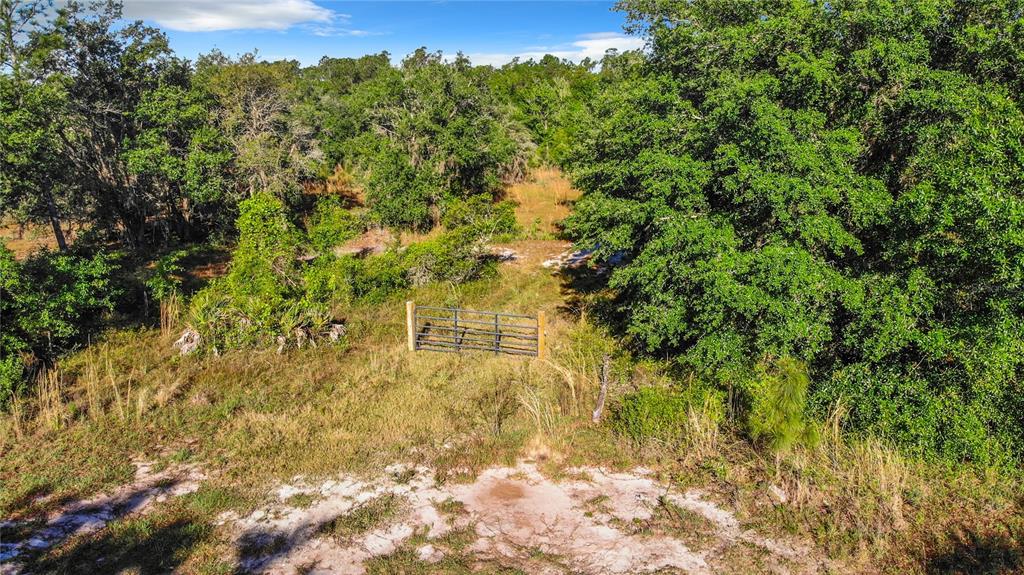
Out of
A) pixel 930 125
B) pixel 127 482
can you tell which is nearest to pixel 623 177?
pixel 930 125

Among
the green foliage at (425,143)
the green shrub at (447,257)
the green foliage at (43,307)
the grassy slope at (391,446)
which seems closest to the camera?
the grassy slope at (391,446)

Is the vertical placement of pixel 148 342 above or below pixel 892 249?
below

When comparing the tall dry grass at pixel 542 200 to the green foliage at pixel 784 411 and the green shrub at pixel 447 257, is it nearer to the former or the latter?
the green shrub at pixel 447 257

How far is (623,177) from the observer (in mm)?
13516

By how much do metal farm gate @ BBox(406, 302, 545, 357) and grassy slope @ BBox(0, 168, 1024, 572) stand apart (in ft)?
1.34

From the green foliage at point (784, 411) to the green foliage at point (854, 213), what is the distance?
0.48 meters

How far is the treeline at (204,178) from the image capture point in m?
13.3

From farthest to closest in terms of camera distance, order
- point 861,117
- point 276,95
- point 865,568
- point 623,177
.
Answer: point 276,95 < point 623,177 < point 861,117 < point 865,568

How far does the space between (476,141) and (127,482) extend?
21.2 m

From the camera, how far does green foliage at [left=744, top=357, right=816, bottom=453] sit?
8.50m

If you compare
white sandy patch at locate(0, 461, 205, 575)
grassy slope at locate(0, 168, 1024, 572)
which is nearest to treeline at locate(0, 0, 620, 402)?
grassy slope at locate(0, 168, 1024, 572)

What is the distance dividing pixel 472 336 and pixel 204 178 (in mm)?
13335

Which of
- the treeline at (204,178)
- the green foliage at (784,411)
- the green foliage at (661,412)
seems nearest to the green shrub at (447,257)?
the treeline at (204,178)

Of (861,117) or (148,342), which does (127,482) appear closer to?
(148,342)
